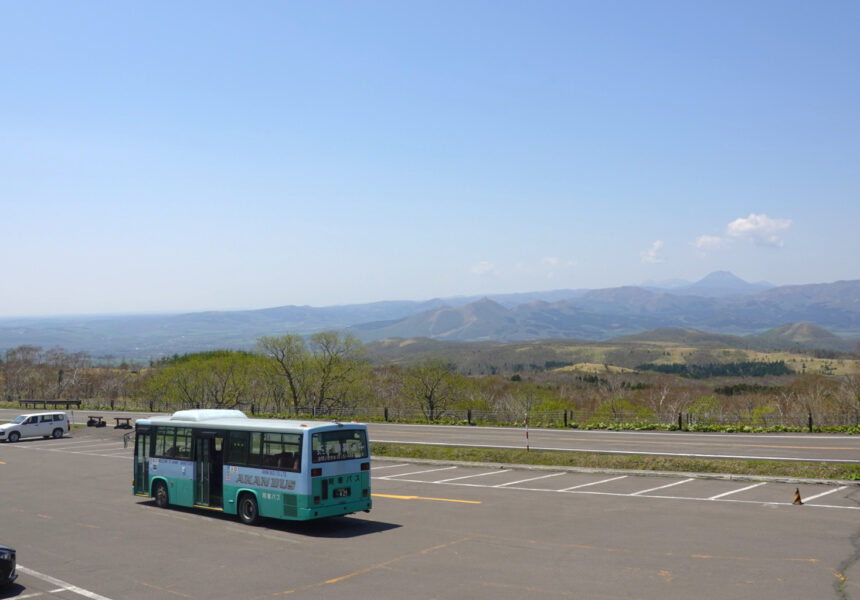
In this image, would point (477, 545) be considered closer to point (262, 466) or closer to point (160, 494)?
point (262, 466)

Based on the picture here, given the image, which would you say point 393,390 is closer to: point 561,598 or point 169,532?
point 169,532

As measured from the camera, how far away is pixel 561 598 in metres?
11.1

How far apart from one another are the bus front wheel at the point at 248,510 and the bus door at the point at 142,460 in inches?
187

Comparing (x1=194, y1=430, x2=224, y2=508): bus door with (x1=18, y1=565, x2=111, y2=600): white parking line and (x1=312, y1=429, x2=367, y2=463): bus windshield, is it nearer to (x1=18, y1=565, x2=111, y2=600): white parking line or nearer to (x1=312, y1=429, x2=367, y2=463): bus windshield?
(x1=312, y1=429, x2=367, y2=463): bus windshield

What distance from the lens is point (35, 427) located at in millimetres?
46031

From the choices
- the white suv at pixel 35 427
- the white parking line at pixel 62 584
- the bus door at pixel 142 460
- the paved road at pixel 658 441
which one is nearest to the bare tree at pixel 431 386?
the paved road at pixel 658 441

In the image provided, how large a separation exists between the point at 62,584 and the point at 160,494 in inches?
302

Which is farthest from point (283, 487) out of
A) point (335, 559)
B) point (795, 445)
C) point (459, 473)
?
point (795, 445)

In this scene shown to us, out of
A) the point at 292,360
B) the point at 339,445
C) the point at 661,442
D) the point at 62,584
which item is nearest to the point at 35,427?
the point at 292,360

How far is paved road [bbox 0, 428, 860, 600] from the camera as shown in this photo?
11922 millimetres

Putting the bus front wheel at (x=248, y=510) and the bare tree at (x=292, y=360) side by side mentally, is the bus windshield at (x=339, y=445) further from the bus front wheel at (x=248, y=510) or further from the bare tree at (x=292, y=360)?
the bare tree at (x=292, y=360)

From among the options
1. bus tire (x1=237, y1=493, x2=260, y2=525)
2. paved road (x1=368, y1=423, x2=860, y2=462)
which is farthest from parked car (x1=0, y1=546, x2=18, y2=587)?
paved road (x1=368, y1=423, x2=860, y2=462)

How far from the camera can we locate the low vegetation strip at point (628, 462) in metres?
22.5

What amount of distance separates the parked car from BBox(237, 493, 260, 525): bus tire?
5.97 meters
